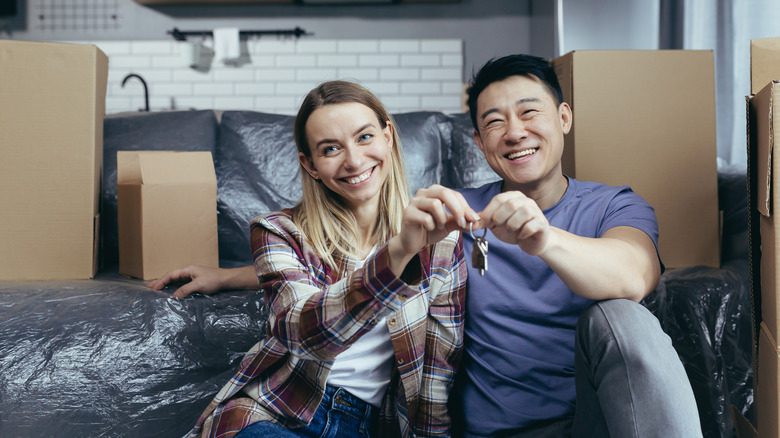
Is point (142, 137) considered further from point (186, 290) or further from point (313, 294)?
point (313, 294)

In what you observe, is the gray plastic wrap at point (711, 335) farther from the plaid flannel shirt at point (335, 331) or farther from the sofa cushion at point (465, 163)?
the sofa cushion at point (465, 163)

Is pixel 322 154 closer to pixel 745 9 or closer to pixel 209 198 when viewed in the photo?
pixel 209 198

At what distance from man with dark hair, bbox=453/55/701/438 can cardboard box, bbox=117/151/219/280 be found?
77cm

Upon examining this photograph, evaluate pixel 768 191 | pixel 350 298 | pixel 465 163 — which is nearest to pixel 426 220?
pixel 350 298

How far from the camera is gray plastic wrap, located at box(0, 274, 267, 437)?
1.19 m

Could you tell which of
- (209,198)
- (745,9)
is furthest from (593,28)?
(209,198)

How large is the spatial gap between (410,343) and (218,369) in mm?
540

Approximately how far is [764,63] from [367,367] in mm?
819

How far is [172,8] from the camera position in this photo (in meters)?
3.84

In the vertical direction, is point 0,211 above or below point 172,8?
below

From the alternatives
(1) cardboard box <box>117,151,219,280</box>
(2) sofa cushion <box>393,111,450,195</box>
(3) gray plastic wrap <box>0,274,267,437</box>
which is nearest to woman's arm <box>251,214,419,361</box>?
(3) gray plastic wrap <box>0,274,267,437</box>

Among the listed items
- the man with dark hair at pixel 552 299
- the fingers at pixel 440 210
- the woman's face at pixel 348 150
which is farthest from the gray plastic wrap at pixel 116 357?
the fingers at pixel 440 210

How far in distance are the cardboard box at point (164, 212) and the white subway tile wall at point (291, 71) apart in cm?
229

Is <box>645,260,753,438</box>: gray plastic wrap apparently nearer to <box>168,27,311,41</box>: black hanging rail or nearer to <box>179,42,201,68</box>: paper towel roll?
<box>168,27,311,41</box>: black hanging rail
